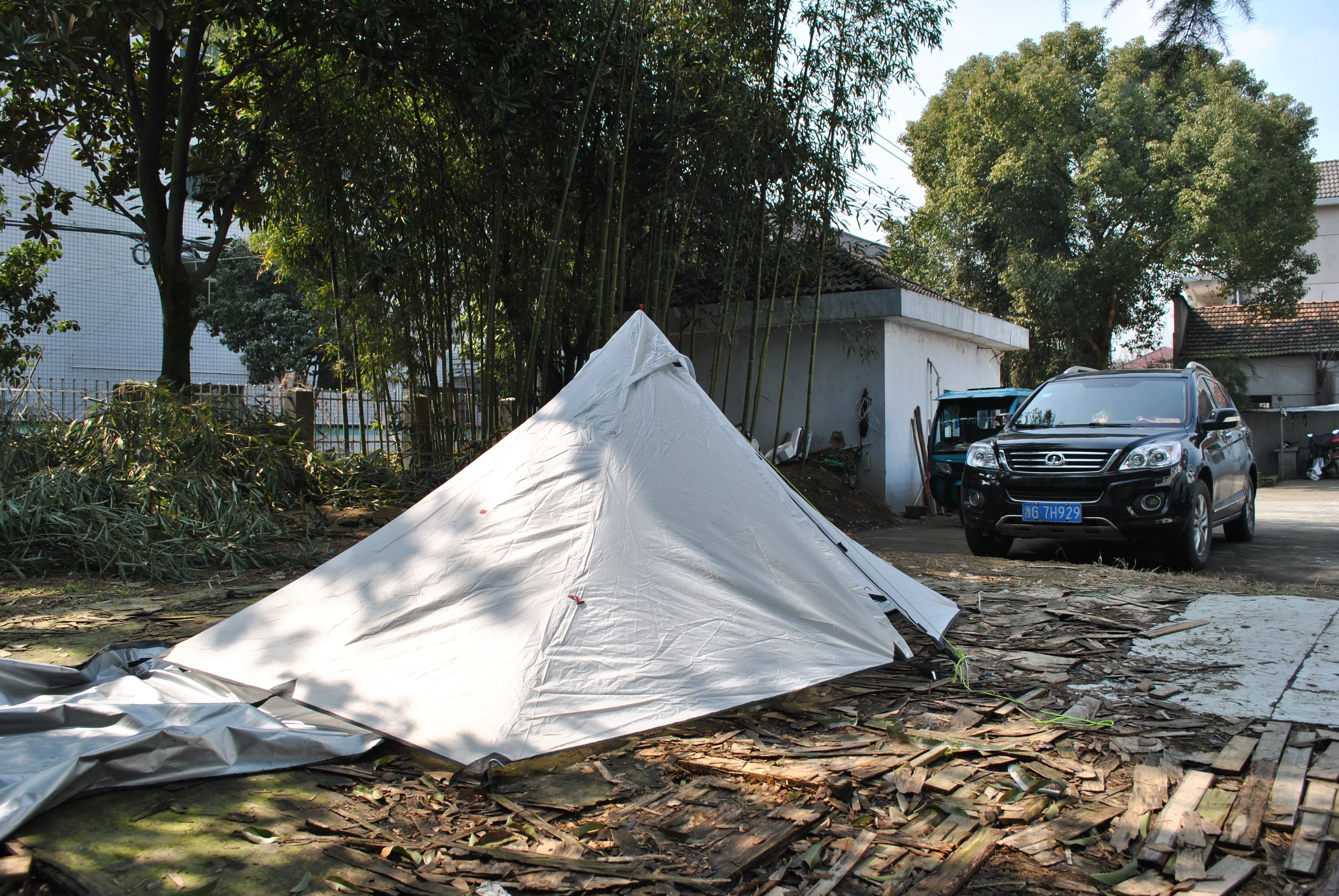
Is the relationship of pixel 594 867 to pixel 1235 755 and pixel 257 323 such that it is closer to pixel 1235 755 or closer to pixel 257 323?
pixel 1235 755

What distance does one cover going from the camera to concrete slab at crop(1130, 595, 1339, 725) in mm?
3328

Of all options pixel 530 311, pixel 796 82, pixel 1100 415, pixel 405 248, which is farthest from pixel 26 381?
pixel 1100 415

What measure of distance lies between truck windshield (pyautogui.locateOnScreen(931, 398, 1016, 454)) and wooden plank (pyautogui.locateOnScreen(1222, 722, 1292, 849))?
7.83 meters

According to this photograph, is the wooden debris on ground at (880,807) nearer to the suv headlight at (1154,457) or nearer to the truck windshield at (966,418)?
the suv headlight at (1154,457)

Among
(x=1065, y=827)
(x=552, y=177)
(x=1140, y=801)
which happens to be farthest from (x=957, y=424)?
(x=1065, y=827)

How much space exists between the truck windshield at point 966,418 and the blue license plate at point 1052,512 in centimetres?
419

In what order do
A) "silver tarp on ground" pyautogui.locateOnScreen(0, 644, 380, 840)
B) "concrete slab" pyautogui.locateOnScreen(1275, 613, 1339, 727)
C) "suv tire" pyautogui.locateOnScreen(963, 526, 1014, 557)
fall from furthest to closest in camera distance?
"suv tire" pyautogui.locateOnScreen(963, 526, 1014, 557)
"concrete slab" pyautogui.locateOnScreen(1275, 613, 1339, 727)
"silver tarp on ground" pyautogui.locateOnScreen(0, 644, 380, 840)

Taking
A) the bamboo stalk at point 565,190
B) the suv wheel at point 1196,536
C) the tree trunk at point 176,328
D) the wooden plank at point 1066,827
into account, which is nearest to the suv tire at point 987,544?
the suv wheel at point 1196,536

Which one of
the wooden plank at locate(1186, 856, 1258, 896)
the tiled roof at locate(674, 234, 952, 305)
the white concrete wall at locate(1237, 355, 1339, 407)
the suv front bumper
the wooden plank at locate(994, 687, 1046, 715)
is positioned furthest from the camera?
the white concrete wall at locate(1237, 355, 1339, 407)

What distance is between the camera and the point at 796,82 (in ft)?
26.8

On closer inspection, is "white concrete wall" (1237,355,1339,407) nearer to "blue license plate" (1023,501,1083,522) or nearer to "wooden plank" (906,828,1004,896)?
"blue license plate" (1023,501,1083,522)

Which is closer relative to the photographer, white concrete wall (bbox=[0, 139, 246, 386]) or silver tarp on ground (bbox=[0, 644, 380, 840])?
silver tarp on ground (bbox=[0, 644, 380, 840])

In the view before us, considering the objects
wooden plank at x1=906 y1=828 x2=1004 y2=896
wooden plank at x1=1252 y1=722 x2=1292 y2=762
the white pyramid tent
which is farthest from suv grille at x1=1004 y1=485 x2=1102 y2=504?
wooden plank at x1=906 y1=828 x2=1004 y2=896

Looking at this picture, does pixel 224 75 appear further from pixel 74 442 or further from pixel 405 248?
pixel 74 442
